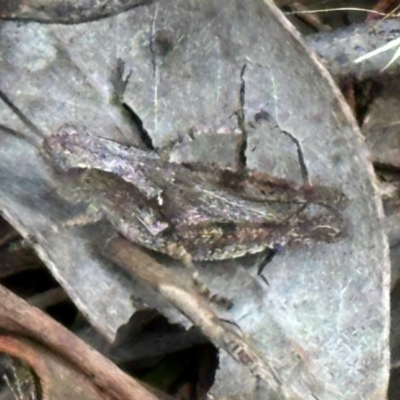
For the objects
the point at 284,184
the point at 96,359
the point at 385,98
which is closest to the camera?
the point at 96,359

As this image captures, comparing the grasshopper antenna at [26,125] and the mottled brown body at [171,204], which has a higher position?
the grasshopper antenna at [26,125]

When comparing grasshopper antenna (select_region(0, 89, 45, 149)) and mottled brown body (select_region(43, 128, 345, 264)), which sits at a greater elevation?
grasshopper antenna (select_region(0, 89, 45, 149))

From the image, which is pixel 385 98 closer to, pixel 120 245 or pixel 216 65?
pixel 216 65

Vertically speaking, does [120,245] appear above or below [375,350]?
above

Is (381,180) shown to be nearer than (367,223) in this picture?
No

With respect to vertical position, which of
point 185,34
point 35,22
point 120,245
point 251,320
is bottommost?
point 251,320

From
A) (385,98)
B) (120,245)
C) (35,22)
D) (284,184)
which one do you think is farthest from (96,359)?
(385,98)

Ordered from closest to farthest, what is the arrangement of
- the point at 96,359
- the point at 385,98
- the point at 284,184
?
the point at 96,359, the point at 284,184, the point at 385,98

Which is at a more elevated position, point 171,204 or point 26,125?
point 26,125
